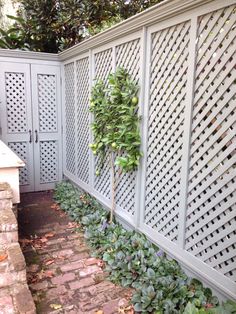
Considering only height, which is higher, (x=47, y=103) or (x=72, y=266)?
(x=47, y=103)

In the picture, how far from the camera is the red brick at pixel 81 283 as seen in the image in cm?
238

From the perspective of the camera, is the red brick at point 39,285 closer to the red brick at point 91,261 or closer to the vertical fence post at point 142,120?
the red brick at point 91,261

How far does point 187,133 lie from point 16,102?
3.39 metres

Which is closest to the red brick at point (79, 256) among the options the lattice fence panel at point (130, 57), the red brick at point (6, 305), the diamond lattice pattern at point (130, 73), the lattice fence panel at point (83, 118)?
the diamond lattice pattern at point (130, 73)

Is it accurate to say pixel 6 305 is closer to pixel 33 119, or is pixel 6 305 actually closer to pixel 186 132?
pixel 186 132

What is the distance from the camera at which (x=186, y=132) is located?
2146 millimetres

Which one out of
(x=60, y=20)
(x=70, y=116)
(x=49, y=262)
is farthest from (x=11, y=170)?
A: (x=60, y=20)

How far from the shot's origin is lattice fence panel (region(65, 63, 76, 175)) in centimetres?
446

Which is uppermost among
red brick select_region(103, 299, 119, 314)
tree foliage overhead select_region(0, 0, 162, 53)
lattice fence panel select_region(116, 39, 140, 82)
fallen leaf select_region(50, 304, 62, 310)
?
tree foliage overhead select_region(0, 0, 162, 53)

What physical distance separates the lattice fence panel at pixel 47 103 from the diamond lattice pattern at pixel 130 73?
81.7 inches

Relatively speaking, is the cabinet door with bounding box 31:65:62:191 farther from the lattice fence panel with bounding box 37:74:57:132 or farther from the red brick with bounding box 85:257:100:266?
the red brick with bounding box 85:257:100:266

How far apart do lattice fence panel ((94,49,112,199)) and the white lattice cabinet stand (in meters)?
1.50

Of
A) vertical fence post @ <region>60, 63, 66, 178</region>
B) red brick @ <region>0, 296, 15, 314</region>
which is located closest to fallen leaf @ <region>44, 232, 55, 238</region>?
red brick @ <region>0, 296, 15, 314</region>

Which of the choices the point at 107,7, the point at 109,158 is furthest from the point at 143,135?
the point at 107,7
